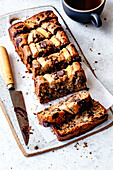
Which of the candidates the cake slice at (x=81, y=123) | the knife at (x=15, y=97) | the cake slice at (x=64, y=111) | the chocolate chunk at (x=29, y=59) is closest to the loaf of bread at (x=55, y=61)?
the chocolate chunk at (x=29, y=59)

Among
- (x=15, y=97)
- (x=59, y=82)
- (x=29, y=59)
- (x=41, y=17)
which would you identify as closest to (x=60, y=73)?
(x=59, y=82)

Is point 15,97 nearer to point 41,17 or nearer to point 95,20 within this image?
point 41,17

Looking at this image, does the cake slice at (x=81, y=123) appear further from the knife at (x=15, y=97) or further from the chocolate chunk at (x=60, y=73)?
the chocolate chunk at (x=60, y=73)

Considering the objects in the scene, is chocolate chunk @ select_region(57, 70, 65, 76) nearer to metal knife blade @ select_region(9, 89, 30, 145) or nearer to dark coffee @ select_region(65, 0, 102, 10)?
metal knife blade @ select_region(9, 89, 30, 145)

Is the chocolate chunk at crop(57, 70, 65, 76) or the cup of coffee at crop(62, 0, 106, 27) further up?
the cup of coffee at crop(62, 0, 106, 27)

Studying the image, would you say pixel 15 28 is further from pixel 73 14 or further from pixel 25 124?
pixel 25 124

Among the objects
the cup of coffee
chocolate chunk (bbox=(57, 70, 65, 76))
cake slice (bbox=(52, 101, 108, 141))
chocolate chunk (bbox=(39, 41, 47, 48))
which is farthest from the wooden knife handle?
the cup of coffee

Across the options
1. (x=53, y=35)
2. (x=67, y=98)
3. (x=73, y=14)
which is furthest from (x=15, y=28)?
(x=67, y=98)
